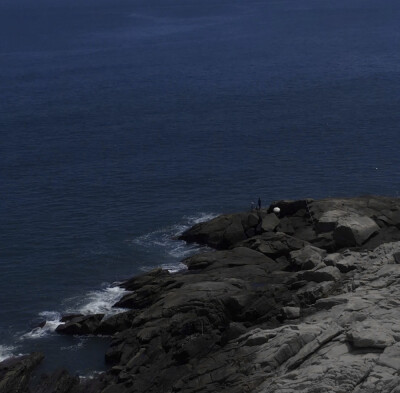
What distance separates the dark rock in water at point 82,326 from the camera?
78.8 m

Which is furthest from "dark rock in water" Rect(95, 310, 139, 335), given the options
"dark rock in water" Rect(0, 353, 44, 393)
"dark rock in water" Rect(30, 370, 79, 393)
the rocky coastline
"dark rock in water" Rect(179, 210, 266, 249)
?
"dark rock in water" Rect(179, 210, 266, 249)

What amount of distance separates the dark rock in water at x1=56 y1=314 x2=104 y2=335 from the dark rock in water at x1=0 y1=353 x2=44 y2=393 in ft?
14.8

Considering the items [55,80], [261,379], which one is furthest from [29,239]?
[55,80]

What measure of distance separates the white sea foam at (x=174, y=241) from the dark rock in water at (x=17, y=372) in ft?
61.1

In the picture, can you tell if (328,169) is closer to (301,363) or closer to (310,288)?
(310,288)

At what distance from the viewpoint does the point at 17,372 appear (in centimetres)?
7125

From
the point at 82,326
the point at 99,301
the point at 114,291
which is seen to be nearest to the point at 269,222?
the point at 114,291

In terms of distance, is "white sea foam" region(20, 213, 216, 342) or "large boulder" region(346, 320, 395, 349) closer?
"large boulder" region(346, 320, 395, 349)

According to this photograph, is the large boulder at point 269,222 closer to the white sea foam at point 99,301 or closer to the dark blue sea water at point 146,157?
the dark blue sea water at point 146,157

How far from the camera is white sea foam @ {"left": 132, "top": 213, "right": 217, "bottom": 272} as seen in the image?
306 ft

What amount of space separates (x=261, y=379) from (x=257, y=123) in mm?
84716

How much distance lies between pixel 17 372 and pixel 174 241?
29.4m

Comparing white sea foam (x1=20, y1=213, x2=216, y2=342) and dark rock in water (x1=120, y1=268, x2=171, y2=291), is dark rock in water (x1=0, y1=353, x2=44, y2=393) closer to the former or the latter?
white sea foam (x1=20, y1=213, x2=216, y2=342)

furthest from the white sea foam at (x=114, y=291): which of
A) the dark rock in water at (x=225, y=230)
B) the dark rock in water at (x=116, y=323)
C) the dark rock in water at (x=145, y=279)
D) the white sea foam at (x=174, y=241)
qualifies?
the dark rock in water at (x=116, y=323)
